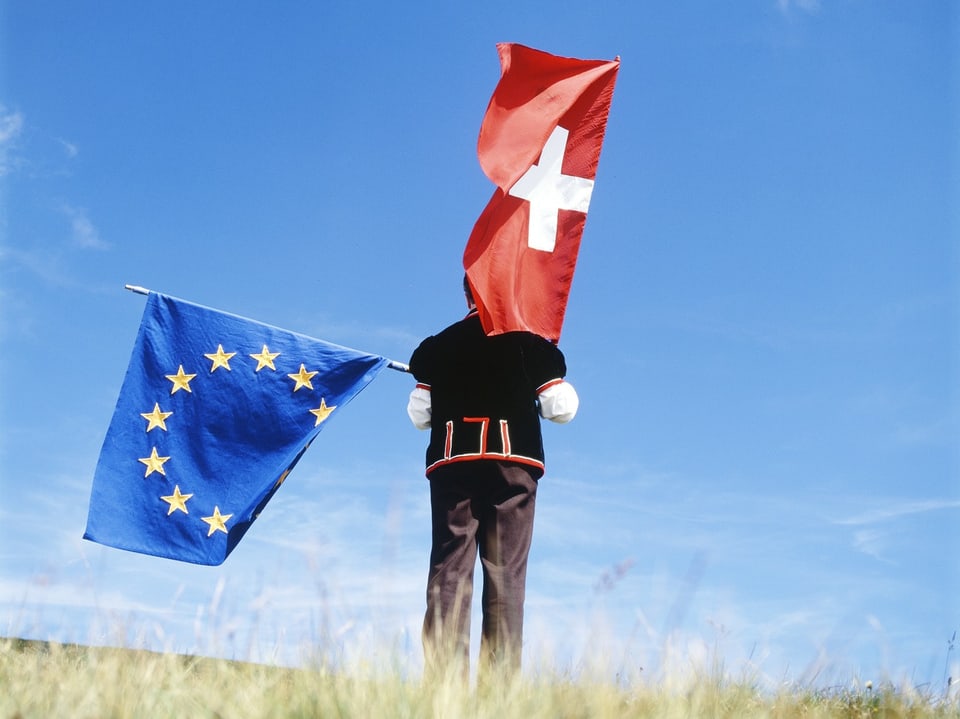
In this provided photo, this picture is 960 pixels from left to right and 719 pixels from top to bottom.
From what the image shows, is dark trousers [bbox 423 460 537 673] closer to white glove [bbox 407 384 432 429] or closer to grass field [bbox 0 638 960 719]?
white glove [bbox 407 384 432 429]

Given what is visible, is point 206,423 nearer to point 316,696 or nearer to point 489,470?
point 489,470

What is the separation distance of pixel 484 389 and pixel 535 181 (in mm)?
1418

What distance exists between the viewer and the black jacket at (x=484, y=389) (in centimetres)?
505

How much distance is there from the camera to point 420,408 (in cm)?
548

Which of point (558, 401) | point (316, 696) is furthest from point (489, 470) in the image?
point (316, 696)

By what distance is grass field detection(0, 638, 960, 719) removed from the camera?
2975mm

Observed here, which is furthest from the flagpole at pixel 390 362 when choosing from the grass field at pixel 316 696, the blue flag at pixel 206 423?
the grass field at pixel 316 696

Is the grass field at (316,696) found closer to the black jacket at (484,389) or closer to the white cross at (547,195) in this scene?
the black jacket at (484,389)

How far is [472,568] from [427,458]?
661 mm

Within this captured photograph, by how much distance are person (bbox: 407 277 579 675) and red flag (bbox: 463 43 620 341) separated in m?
0.23

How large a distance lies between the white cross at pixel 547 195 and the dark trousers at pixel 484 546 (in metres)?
1.47

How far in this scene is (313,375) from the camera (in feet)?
20.3

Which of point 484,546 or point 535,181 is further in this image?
point 535,181

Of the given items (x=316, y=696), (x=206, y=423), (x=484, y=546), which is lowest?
(x=316, y=696)
